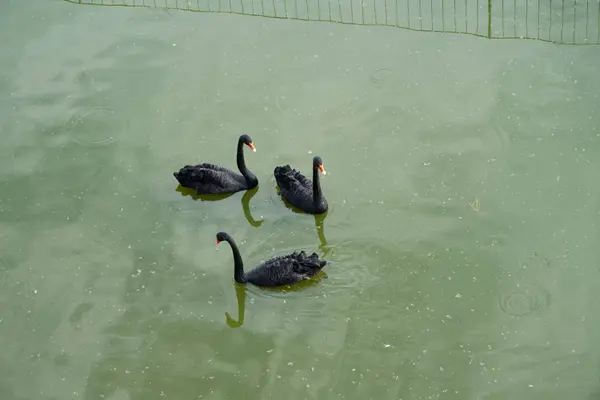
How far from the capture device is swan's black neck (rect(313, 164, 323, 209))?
8156mm

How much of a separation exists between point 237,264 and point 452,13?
399cm

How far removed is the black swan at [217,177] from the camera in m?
8.52

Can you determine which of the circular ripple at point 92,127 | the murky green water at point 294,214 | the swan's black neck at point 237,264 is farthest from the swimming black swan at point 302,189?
the circular ripple at point 92,127

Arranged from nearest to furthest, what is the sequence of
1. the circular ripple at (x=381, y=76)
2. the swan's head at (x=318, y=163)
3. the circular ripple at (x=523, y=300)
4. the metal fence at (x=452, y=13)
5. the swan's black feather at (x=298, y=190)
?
the circular ripple at (x=523, y=300) → the swan's head at (x=318, y=163) → the swan's black feather at (x=298, y=190) → the circular ripple at (x=381, y=76) → the metal fence at (x=452, y=13)

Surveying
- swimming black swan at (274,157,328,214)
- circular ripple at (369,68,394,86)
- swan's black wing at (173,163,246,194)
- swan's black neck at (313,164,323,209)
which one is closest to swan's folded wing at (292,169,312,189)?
Result: swimming black swan at (274,157,328,214)

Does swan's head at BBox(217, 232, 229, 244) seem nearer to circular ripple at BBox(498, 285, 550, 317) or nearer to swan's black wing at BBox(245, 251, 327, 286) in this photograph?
swan's black wing at BBox(245, 251, 327, 286)

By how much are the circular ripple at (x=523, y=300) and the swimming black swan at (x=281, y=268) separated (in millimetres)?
1342

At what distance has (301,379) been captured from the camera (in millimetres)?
7164

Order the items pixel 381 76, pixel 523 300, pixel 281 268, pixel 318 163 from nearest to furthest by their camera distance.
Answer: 1. pixel 523 300
2. pixel 281 268
3. pixel 318 163
4. pixel 381 76

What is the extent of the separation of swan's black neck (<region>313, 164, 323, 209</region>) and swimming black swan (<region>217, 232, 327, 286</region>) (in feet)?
2.09

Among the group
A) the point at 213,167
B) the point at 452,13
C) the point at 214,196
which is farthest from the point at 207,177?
the point at 452,13

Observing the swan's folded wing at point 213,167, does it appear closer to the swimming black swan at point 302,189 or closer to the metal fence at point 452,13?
the swimming black swan at point 302,189

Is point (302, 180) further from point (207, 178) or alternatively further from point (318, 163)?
point (207, 178)

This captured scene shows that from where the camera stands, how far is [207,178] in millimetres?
8547
